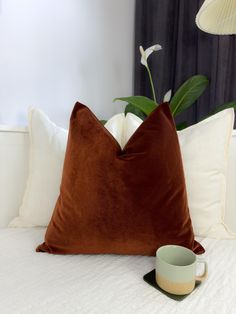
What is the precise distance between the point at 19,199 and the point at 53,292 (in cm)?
42

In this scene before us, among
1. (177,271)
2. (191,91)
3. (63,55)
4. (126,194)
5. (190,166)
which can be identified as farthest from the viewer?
(63,55)

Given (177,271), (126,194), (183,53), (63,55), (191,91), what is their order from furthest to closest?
(183,53) → (63,55) → (191,91) → (126,194) → (177,271)

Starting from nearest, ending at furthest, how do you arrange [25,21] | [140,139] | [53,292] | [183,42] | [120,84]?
[53,292]
[140,139]
[25,21]
[183,42]
[120,84]

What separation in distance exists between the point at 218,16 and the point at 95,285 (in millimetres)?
766

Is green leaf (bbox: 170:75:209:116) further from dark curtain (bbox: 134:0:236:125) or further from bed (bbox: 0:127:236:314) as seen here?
bed (bbox: 0:127:236:314)

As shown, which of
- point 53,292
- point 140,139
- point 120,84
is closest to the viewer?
point 53,292

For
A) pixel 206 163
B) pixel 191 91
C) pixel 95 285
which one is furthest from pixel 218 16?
pixel 95 285

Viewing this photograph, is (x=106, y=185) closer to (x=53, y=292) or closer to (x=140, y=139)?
(x=140, y=139)

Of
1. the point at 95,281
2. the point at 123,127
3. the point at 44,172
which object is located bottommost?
the point at 95,281

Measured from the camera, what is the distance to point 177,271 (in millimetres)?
610

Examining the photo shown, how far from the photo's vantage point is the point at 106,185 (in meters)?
0.73

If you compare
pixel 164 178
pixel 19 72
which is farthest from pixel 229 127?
pixel 19 72

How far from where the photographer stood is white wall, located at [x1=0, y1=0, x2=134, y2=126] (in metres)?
1.17

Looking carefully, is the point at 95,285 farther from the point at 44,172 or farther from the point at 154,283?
the point at 44,172
